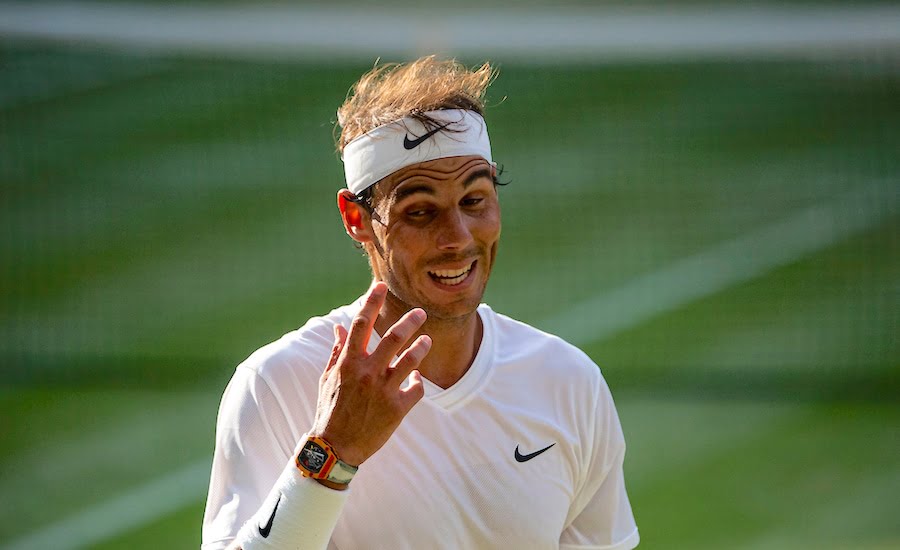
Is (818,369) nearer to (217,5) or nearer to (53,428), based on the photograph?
(53,428)

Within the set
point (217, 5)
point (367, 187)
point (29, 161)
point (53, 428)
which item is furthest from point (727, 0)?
point (367, 187)

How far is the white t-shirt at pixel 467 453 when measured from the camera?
11.9 feet

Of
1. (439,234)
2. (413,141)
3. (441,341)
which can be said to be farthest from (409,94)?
(441,341)

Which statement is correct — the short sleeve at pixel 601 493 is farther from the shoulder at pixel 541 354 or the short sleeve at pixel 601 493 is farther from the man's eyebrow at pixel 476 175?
the man's eyebrow at pixel 476 175

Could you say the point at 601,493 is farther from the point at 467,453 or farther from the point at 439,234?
the point at 439,234

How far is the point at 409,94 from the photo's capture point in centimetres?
409

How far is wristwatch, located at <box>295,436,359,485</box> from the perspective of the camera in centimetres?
329

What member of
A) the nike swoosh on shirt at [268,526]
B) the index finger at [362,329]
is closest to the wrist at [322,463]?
the nike swoosh on shirt at [268,526]

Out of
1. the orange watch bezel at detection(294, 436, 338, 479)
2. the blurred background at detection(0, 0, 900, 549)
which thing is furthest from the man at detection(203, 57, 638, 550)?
the blurred background at detection(0, 0, 900, 549)

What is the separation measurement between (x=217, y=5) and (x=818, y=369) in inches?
345

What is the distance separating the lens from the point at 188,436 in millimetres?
9172

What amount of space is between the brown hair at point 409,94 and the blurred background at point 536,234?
4177 millimetres

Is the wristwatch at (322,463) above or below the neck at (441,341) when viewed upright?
below

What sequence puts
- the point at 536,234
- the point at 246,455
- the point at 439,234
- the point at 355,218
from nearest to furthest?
the point at 246,455
the point at 439,234
the point at 355,218
the point at 536,234
